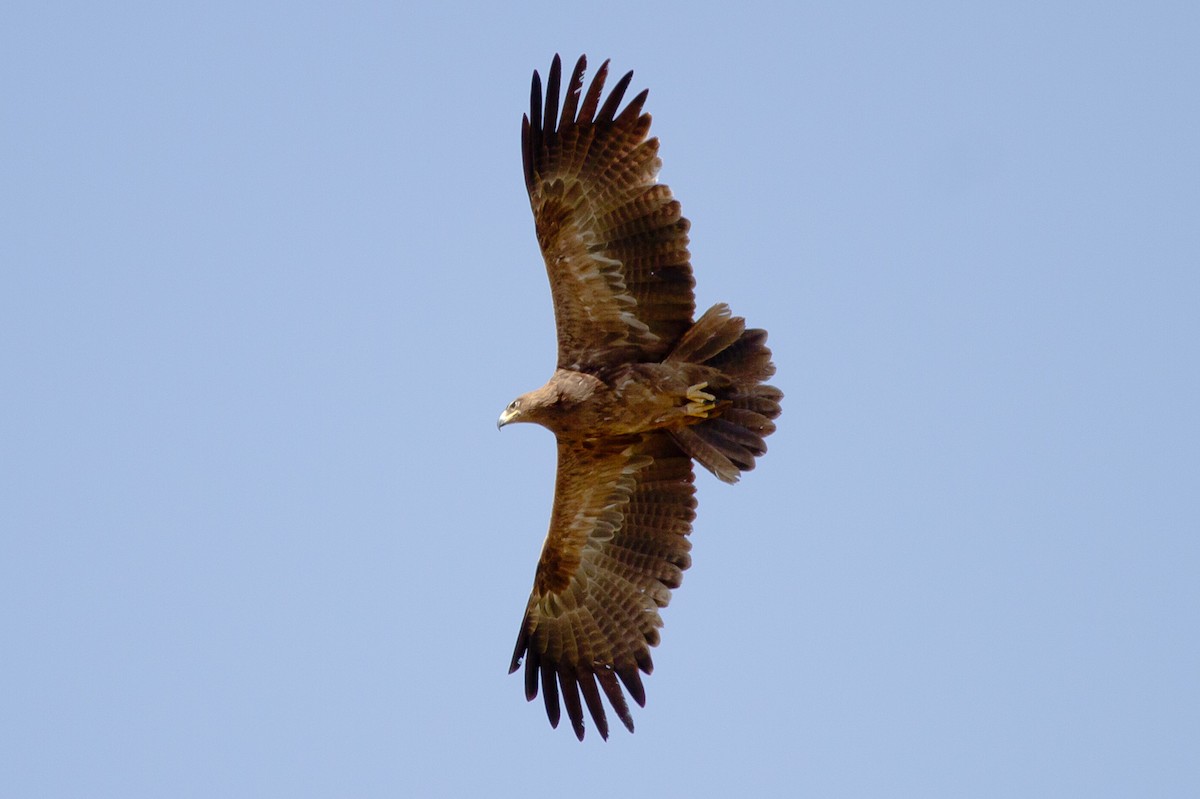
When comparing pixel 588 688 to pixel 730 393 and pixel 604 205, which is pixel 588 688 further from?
pixel 604 205

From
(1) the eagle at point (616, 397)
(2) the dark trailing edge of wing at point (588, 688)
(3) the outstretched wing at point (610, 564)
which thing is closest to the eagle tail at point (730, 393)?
(1) the eagle at point (616, 397)

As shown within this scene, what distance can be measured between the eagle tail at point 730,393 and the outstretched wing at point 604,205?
0.71 ft

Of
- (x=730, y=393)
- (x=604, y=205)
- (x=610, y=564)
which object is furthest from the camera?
(x=610, y=564)

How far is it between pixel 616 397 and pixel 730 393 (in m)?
0.80

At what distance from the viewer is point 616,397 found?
1159cm

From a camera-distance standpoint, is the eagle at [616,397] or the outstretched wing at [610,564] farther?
the outstretched wing at [610,564]

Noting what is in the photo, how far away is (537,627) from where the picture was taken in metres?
12.5

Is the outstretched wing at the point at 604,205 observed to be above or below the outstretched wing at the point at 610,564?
above

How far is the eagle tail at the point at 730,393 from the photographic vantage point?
37.8 ft

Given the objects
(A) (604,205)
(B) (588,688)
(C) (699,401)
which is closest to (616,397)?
(C) (699,401)

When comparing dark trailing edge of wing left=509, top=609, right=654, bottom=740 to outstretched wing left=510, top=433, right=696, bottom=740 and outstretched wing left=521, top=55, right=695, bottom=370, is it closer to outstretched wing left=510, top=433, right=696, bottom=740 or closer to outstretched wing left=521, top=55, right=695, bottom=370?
outstretched wing left=510, top=433, right=696, bottom=740

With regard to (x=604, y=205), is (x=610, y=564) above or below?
below

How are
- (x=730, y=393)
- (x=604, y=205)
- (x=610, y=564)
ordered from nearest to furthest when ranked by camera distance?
1. (x=604, y=205)
2. (x=730, y=393)
3. (x=610, y=564)

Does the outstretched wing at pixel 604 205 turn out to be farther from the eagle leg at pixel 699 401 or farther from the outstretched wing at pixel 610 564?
the outstretched wing at pixel 610 564
